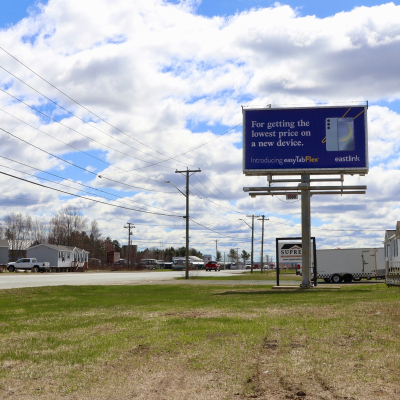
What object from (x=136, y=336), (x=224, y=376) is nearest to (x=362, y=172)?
(x=136, y=336)

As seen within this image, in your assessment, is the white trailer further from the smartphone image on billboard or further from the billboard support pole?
the smartphone image on billboard

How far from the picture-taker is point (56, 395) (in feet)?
18.4

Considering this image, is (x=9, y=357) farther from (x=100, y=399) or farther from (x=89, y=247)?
(x=89, y=247)

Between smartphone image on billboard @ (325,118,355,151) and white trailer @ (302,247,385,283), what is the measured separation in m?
19.8

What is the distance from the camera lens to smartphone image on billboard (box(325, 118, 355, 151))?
26797mm

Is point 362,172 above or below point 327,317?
above

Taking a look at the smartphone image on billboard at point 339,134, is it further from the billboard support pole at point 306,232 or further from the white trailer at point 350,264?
the white trailer at point 350,264

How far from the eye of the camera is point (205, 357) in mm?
7020

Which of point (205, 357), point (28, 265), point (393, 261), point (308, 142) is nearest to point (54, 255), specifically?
point (28, 265)

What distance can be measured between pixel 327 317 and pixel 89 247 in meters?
140

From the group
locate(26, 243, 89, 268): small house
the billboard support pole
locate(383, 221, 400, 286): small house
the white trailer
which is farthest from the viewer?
locate(26, 243, 89, 268): small house

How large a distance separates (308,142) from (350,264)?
2100 centimetres

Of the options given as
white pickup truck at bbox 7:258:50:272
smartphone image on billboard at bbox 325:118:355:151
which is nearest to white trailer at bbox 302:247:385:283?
smartphone image on billboard at bbox 325:118:355:151

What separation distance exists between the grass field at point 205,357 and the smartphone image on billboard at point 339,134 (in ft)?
54.3
